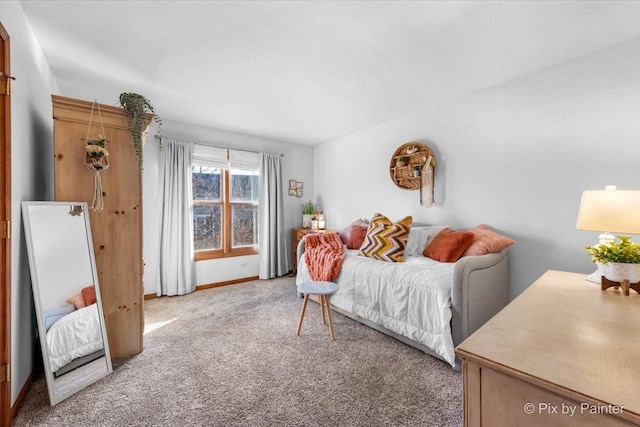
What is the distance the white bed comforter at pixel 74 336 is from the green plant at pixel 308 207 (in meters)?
3.37

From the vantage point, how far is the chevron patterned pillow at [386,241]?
9.86ft

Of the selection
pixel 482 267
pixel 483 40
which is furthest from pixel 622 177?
pixel 483 40

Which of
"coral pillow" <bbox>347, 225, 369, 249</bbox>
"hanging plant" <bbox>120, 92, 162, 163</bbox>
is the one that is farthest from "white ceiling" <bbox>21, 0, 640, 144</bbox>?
"coral pillow" <bbox>347, 225, 369, 249</bbox>

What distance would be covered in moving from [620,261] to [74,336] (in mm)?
3253

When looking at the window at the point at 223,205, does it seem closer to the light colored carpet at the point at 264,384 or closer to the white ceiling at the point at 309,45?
the white ceiling at the point at 309,45

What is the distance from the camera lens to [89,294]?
2.02 meters

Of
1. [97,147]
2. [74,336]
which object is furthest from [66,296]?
[97,147]

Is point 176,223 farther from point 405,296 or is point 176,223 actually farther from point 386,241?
point 405,296

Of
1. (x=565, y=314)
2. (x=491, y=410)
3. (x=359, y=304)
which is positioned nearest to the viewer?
(x=491, y=410)

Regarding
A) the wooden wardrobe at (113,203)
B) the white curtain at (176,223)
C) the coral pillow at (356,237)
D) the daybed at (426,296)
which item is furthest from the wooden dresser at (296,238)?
the wooden wardrobe at (113,203)

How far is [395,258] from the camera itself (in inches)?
116

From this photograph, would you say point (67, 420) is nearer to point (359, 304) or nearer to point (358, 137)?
point (359, 304)

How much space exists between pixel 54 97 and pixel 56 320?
1.49m

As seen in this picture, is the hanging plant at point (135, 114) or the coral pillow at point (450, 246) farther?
the coral pillow at point (450, 246)
